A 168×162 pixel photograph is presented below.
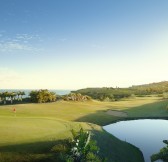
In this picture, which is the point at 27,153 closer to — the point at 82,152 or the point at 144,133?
the point at 82,152

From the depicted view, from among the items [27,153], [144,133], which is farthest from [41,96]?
[27,153]

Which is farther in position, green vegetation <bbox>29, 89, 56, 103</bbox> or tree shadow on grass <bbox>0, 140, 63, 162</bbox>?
green vegetation <bbox>29, 89, 56, 103</bbox>

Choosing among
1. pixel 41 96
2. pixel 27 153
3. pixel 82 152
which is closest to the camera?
pixel 82 152

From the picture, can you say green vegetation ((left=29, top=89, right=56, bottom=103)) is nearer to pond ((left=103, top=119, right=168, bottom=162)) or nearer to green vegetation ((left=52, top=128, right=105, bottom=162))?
pond ((left=103, top=119, right=168, bottom=162))

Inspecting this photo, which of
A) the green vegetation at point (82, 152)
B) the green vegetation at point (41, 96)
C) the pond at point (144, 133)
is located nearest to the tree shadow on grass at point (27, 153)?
the green vegetation at point (82, 152)

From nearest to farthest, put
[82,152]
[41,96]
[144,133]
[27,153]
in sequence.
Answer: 1. [82,152]
2. [27,153]
3. [144,133]
4. [41,96]

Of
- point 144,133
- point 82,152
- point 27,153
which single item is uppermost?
point 82,152

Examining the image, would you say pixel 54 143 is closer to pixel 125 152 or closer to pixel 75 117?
pixel 125 152

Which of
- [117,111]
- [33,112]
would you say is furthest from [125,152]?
[117,111]

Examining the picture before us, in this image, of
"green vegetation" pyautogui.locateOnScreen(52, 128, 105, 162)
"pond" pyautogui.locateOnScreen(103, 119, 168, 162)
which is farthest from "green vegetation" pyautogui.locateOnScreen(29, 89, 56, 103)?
"green vegetation" pyautogui.locateOnScreen(52, 128, 105, 162)
